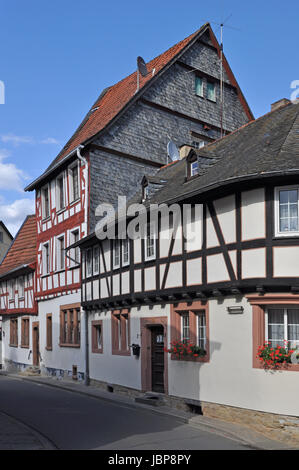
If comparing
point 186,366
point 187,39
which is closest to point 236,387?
point 186,366

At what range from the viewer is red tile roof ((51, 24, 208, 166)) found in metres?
24.8

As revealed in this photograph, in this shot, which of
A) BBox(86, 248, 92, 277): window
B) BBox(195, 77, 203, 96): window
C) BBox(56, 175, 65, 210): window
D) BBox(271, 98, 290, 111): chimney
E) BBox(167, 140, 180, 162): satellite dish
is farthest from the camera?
BBox(195, 77, 203, 96): window

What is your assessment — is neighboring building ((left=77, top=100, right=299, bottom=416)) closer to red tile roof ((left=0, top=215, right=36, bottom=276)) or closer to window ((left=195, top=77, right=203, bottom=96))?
window ((left=195, top=77, right=203, bottom=96))

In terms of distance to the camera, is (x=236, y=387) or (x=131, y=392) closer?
(x=236, y=387)

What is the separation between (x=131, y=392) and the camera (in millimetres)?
18641

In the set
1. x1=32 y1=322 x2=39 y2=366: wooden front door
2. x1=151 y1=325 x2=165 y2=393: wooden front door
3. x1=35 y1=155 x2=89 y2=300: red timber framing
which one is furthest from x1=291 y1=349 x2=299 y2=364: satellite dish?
x1=32 y1=322 x2=39 y2=366: wooden front door

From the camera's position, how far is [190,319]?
1524cm

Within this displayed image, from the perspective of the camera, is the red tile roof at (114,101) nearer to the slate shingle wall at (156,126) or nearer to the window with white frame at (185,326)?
the slate shingle wall at (156,126)

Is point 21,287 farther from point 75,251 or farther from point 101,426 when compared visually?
point 101,426

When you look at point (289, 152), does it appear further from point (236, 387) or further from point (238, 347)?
point (236, 387)

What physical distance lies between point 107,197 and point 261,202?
11.0m

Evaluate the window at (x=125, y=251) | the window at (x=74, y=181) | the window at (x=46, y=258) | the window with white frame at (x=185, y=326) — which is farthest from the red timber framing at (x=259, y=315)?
the window at (x=46, y=258)

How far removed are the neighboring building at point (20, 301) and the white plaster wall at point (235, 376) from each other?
16.5 m

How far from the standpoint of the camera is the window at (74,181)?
2405 centimetres
